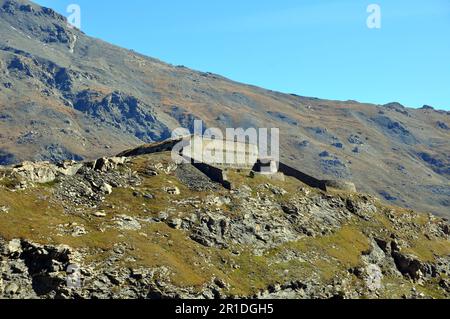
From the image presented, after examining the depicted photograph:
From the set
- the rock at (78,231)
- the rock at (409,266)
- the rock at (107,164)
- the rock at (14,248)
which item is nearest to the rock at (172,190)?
the rock at (107,164)

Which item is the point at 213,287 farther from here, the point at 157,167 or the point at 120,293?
the point at 157,167

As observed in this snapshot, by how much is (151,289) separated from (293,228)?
42.6 meters

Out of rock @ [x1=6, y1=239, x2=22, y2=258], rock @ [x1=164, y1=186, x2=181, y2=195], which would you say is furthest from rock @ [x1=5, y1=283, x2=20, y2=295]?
rock @ [x1=164, y1=186, x2=181, y2=195]

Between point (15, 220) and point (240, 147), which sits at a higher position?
point (240, 147)

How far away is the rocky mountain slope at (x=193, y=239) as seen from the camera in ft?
324

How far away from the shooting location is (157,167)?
447 feet

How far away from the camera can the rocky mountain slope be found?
3890 inches

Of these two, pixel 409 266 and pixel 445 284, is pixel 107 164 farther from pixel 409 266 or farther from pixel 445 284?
pixel 445 284

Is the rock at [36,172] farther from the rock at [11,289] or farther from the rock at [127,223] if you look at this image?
the rock at [11,289]

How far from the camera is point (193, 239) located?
4697 inches

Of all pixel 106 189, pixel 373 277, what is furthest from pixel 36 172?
pixel 373 277

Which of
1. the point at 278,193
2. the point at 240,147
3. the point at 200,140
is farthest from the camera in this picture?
the point at 240,147

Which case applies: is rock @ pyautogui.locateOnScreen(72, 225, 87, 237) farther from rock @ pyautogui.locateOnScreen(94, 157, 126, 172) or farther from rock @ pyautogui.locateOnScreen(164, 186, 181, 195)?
rock @ pyautogui.locateOnScreen(164, 186, 181, 195)

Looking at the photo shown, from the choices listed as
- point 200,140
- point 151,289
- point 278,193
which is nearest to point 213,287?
point 151,289
